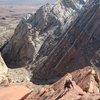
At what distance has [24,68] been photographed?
26.9 m

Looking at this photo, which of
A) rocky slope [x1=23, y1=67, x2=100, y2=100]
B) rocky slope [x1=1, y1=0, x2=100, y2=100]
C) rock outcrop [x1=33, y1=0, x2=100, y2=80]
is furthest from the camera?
rocky slope [x1=1, y1=0, x2=100, y2=100]

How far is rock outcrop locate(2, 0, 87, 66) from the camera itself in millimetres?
28328

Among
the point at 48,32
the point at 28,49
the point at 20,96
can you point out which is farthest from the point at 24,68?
the point at 20,96

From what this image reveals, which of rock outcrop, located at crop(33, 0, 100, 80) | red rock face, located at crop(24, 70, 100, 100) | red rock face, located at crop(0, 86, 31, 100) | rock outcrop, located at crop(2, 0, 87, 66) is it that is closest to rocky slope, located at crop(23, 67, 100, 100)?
red rock face, located at crop(24, 70, 100, 100)

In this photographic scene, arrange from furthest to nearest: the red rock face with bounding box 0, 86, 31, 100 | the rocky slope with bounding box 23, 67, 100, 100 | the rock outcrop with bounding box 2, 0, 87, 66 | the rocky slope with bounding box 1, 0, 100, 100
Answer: the rock outcrop with bounding box 2, 0, 87, 66, the rocky slope with bounding box 1, 0, 100, 100, the red rock face with bounding box 0, 86, 31, 100, the rocky slope with bounding box 23, 67, 100, 100

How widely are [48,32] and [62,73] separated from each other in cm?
601

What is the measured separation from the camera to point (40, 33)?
29.9 meters

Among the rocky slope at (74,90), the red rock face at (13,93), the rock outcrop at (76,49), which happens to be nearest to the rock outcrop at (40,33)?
the rock outcrop at (76,49)

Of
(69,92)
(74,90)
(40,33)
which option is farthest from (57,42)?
(69,92)

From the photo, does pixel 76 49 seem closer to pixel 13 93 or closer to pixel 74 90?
pixel 13 93

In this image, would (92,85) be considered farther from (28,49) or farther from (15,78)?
(28,49)

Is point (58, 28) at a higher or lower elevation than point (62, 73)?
higher

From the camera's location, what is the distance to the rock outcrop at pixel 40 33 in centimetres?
2833

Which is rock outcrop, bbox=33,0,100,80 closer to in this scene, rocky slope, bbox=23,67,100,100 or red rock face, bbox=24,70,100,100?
rocky slope, bbox=23,67,100,100
